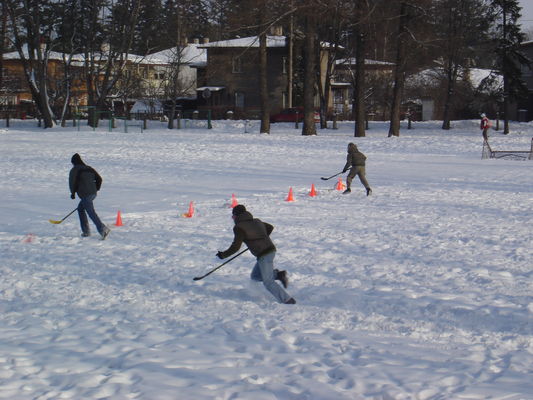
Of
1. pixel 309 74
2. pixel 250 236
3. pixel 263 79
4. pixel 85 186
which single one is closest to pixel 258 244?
pixel 250 236

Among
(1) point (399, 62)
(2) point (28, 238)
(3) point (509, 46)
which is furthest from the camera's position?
(3) point (509, 46)

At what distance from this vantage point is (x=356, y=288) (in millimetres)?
9062

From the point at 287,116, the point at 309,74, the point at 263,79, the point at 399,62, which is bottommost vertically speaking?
the point at 287,116

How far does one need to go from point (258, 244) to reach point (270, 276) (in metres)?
0.42

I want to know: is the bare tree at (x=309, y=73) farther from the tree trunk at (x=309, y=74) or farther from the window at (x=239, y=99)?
the window at (x=239, y=99)

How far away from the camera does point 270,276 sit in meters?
8.31

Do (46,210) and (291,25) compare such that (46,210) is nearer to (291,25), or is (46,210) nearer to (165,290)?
(165,290)

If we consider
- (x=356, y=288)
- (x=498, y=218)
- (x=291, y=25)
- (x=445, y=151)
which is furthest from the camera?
(x=291, y=25)

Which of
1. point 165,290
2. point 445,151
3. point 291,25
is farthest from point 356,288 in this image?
point 291,25

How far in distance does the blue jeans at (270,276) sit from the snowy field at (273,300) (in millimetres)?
193

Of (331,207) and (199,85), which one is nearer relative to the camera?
(331,207)

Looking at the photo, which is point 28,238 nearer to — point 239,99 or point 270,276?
point 270,276

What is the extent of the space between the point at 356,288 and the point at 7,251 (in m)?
6.18

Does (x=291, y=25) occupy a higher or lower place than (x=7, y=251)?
higher
